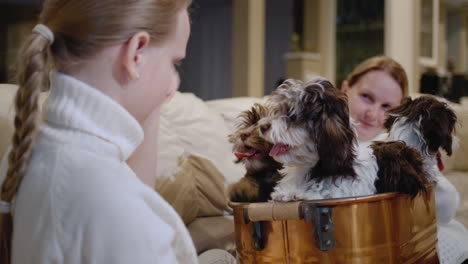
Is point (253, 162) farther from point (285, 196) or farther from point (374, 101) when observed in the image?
point (374, 101)

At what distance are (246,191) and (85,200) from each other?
0.47 m

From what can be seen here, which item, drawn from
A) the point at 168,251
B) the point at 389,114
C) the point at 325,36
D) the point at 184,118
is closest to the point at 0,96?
the point at 184,118

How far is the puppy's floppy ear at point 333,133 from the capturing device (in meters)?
0.83

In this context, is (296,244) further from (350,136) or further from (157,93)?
(157,93)

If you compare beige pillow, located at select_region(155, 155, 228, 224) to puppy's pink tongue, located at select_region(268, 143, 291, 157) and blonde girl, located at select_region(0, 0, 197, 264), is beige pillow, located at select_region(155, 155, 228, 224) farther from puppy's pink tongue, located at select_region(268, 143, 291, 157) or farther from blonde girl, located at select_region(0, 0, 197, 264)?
blonde girl, located at select_region(0, 0, 197, 264)

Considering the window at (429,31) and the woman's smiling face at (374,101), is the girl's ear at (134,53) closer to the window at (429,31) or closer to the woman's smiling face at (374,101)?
the woman's smiling face at (374,101)

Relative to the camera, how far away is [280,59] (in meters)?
8.05

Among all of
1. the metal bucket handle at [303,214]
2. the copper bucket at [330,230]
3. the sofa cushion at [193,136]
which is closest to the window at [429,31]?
the sofa cushion at [193,136]

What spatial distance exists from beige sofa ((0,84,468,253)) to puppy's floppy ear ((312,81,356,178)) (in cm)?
67

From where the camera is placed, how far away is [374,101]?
5.34 ft

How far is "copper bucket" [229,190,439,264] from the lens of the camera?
817 millimetres

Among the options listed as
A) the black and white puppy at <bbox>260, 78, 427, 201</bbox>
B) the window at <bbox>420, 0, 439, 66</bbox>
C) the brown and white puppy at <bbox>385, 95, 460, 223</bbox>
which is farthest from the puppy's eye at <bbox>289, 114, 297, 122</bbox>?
the window at <bbox>420, 0, 439, 66</bbox>

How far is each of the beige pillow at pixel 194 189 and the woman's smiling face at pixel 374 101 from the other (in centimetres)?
50

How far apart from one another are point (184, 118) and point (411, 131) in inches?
34.2
